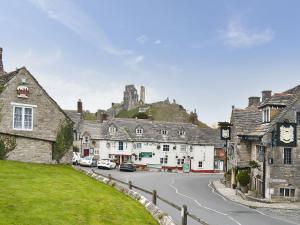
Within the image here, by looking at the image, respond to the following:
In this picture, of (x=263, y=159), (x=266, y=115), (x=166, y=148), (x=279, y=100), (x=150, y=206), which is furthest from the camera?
(x=166, y=148)

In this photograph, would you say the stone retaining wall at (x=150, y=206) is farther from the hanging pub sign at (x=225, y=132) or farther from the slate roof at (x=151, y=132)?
the slate roof at (x=151, y=132)

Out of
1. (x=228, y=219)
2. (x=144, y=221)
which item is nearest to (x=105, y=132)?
(x=228, y=219)

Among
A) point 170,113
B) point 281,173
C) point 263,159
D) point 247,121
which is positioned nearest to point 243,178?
point 263,159

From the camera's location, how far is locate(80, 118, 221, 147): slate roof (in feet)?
282

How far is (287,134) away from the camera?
43344 mm

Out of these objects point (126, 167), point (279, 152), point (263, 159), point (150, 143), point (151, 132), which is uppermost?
point (151, 132)

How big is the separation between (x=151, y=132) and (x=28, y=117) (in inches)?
1870

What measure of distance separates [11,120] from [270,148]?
2478cm

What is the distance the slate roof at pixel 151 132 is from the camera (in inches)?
3386

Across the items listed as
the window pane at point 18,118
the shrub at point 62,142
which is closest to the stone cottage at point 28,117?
the window pane at point 18,118

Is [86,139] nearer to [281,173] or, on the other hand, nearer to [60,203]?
[281,173]

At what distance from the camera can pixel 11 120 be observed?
41.0 meters

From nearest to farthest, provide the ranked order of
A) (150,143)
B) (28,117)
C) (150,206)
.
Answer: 1. (150,206)
2. (28,117)
3. (150,143)

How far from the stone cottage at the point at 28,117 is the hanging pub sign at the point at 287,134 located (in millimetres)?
20911
